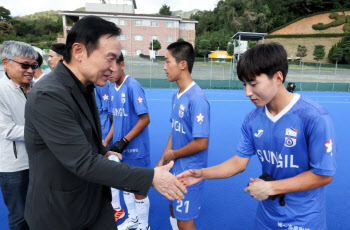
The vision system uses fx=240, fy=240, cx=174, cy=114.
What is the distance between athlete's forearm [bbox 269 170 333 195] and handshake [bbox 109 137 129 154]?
190cm

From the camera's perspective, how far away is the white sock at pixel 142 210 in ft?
10.0

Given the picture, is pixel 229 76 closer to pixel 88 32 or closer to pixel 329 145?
pixel 329 145

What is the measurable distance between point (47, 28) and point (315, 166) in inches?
3194

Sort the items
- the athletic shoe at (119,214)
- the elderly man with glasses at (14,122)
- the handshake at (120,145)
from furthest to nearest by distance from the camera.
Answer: the athletic shoe at (119,214) → the handshake at (120,145) → the elderly man with glasses at (14,122)

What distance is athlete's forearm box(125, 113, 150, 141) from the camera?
10.0ft

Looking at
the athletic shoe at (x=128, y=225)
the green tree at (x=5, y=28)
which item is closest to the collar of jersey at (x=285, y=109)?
the athletic shoe at (x=128, y=225)

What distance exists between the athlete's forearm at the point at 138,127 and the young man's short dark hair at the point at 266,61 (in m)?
1.74

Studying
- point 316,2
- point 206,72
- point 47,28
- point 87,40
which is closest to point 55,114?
point 87,40

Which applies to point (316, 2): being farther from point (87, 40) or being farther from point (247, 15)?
point (87, 40)

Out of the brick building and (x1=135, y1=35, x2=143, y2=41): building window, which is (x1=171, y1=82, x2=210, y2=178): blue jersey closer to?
the brick building

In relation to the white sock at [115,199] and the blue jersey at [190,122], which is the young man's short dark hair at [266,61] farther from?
the white sock at [115,199]

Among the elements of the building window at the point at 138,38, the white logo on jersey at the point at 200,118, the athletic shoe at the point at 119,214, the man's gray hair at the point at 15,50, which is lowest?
the athletic shoe at the point at 119,214

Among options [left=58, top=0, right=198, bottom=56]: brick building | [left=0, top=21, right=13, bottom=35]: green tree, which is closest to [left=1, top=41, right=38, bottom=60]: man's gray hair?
[left=58, top=0, right=198, bottom=56]: brick building

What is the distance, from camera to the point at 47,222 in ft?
5.14
